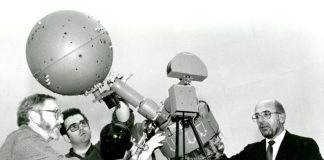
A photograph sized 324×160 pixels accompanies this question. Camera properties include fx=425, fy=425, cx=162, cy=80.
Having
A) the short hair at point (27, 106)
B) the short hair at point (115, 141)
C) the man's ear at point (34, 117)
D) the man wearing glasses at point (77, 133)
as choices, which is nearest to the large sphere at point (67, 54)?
the short hair at point (27, 106)

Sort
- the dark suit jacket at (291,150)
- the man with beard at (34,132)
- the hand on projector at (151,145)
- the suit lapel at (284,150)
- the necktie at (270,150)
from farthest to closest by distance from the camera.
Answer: the necktie at (270,150) < the suit lapel at (284,150) < the dark suit jacket at (291,150) < the hand on projector at (151,145) < the man with beard at (34,132)

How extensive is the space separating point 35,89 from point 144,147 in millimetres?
3433

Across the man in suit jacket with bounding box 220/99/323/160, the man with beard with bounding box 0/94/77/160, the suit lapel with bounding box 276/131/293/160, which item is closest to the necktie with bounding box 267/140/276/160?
the man in suit jacket with bounding box 220/99/323/160

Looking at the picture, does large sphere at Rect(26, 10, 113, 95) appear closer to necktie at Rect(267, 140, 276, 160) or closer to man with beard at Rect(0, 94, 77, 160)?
man with beard at Rect(0, 94, 77, 160)

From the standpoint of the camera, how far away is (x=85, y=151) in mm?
4355

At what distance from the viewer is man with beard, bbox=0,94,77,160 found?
2.61m

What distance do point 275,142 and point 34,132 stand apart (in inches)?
105

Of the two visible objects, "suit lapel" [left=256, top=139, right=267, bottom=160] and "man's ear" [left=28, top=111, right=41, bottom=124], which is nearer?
"man's ear" [left=28, top=111, right=41, bottom=124]

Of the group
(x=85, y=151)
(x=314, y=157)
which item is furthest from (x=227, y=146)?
(x=85, y=151)

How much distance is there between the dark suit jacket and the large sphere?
7.12 feet

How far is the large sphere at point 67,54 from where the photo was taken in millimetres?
2941

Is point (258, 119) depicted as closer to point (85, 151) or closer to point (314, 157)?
point (314, 157)

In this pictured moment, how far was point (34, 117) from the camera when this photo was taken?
9.67 feet

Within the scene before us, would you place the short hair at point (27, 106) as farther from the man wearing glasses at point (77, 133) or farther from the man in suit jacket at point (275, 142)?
the man in suit jacket at point (275, 142)
